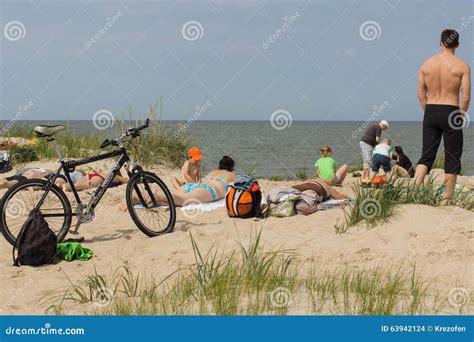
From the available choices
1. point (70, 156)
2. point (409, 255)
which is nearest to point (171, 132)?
point (70, 156)

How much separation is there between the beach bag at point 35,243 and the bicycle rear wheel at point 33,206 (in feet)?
0.83

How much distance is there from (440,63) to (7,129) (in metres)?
10.2

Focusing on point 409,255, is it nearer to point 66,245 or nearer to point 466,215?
point 466,215

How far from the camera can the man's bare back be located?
8.38 m

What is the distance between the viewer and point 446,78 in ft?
27.6

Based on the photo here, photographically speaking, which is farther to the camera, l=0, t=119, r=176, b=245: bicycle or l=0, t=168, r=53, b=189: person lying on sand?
l=0, t=168, r=53, b=189: person lying on sand

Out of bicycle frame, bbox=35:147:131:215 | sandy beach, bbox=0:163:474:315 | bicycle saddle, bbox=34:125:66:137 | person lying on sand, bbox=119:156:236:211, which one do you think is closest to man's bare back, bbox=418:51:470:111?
sandy beach, bbox=0:163:474:315

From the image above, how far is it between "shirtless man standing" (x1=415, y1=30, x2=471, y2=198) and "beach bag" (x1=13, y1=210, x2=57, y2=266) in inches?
166

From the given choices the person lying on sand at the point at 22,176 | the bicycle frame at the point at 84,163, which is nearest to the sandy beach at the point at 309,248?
the bicycle frame at the point at 84,163

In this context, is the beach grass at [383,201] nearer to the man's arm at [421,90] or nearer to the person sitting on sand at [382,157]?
the man's arm at [421,90]

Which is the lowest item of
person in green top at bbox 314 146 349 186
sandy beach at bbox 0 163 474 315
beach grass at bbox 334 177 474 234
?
sandy beach at bbox 0 163 474 315

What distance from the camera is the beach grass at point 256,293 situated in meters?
4.82

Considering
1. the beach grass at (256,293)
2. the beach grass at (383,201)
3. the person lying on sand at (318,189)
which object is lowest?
the beach grass at (256,293)

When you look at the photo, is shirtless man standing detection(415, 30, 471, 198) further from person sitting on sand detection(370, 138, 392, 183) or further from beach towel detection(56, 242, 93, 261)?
person sitting on sand detection(370, 138, 392, 183)
